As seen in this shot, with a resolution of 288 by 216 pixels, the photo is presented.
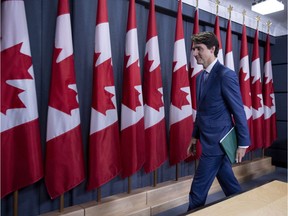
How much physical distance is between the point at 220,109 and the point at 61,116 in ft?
3.58

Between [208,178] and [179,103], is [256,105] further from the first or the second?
[208,178]

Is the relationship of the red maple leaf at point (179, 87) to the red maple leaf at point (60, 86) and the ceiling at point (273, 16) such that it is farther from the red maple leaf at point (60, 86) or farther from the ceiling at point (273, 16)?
the ceiling at point (273, 16)

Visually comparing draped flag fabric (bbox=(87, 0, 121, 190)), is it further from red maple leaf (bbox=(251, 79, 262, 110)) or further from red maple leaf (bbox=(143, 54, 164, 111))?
red maple leaf (bbox=(251, 79, 262, 110))

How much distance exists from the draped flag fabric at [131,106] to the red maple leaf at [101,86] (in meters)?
0.21

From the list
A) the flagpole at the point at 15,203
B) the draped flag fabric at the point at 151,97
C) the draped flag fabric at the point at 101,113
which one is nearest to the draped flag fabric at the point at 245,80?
the draped flag fabric at the point at 151,97

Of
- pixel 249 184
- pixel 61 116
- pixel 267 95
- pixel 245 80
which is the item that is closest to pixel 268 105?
pixel 267 95

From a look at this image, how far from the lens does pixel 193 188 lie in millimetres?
1757

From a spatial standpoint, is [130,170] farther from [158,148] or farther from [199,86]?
[199,86]

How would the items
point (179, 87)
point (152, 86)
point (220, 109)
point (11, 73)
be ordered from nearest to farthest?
1. point (11, 73)
2. point (220, 109)
3. point (152, 86)
4. point (179, 87)

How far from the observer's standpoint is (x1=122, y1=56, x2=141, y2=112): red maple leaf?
2.21m

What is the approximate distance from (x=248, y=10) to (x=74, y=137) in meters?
3.39

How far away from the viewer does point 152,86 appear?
94.3 inches

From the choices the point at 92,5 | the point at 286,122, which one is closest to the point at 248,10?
the point at 286,122

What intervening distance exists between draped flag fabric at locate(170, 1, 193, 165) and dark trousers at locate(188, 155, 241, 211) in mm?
833
